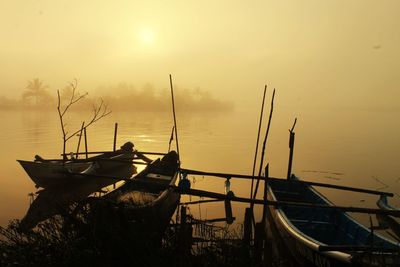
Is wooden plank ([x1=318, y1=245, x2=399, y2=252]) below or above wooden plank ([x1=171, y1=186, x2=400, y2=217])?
above

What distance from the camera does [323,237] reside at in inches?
431

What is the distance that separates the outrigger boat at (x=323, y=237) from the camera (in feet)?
20.7

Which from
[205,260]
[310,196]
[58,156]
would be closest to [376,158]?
[310,196]

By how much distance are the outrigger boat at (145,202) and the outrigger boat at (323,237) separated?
11.2ft

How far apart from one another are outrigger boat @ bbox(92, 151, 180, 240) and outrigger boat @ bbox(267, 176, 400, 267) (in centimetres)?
341

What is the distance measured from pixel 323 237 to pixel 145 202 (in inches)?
228

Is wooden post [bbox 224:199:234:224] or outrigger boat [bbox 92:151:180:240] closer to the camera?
outrigger boat [bbox 92:151:180:240]

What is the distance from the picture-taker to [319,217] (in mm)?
12086

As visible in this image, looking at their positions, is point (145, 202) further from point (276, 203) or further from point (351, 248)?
point (351, 248)

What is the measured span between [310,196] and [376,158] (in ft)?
81.0

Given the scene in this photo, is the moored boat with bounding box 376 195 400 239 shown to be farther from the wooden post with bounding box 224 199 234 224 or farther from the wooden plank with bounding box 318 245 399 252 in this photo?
the wooden post with bounding box 224 199 234 224

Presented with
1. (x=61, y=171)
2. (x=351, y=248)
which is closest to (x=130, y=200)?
(x=61, y=171)

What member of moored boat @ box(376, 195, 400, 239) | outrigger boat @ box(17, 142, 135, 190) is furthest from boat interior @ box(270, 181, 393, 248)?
outrigger boat @ box(17, 142, 135, 190)

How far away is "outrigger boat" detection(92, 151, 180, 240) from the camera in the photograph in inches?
250
